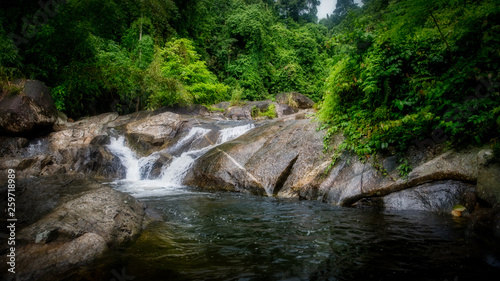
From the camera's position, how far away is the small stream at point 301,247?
256cm

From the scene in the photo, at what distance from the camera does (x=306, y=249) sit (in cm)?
320

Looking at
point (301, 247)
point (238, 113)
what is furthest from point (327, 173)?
point (238, 113)

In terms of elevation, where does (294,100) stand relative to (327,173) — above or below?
above

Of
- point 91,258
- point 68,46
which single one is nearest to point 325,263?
point 91,258

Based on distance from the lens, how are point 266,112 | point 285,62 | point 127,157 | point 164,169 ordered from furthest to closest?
point 285,62 → point 266,112 → point 127,157 → point 164,169

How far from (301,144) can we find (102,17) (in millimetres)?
17888

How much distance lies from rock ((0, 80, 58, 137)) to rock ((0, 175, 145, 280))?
7666mm

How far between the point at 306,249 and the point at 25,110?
42.9 feet

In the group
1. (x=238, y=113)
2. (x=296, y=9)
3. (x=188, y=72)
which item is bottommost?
(x=238, y=113)

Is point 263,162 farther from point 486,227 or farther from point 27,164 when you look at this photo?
point 27,164

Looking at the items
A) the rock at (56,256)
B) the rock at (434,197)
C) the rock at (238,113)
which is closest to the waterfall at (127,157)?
the rock at (56,256)

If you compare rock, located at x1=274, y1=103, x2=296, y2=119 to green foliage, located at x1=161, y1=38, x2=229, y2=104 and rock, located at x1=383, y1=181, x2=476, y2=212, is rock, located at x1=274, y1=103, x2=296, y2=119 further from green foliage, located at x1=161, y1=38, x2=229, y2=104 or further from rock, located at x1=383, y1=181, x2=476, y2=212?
rock, located at x1=383, y1=181, x2=476, y2=212

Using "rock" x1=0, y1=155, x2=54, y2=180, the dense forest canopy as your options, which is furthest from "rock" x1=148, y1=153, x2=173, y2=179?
the dense forest canopy

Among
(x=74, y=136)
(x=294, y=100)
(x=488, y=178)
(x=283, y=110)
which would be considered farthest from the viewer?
(x=294, y=100)
